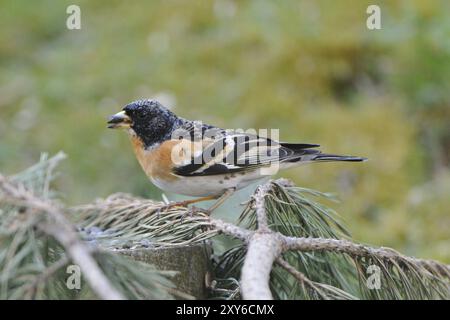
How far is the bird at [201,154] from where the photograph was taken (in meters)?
2.44

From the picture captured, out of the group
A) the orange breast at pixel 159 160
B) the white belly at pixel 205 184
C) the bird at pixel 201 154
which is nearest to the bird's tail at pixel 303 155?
the bird at pixel 201 154

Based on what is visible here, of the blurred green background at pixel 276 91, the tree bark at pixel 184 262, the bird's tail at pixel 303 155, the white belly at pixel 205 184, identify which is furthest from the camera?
the blurred green background at pixel 276 91

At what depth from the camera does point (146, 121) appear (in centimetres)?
263

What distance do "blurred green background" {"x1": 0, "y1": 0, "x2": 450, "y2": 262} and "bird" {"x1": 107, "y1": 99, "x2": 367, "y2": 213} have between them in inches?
46.9

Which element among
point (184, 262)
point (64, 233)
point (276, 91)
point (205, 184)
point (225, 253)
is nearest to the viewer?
point (64, 233)

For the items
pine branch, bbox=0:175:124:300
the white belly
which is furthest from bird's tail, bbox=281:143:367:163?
pine branch, bbox=0:175:124:300

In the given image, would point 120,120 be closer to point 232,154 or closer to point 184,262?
point 232,154

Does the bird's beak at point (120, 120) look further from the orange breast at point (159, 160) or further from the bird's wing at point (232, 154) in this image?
the bird's wing at point (232, 154)

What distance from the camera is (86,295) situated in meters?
1.22

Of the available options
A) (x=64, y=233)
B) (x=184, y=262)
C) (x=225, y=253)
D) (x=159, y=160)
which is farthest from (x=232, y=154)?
(x=64, y=233)

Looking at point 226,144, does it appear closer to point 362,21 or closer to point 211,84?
point 211,84

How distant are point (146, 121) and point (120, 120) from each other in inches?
4.2

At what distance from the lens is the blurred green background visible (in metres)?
4.22

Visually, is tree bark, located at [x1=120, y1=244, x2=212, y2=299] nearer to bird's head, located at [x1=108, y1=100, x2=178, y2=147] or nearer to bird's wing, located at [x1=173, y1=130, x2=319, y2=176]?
bird's wing, located at [x1=173, y1=130, x2=319, y2=176]
